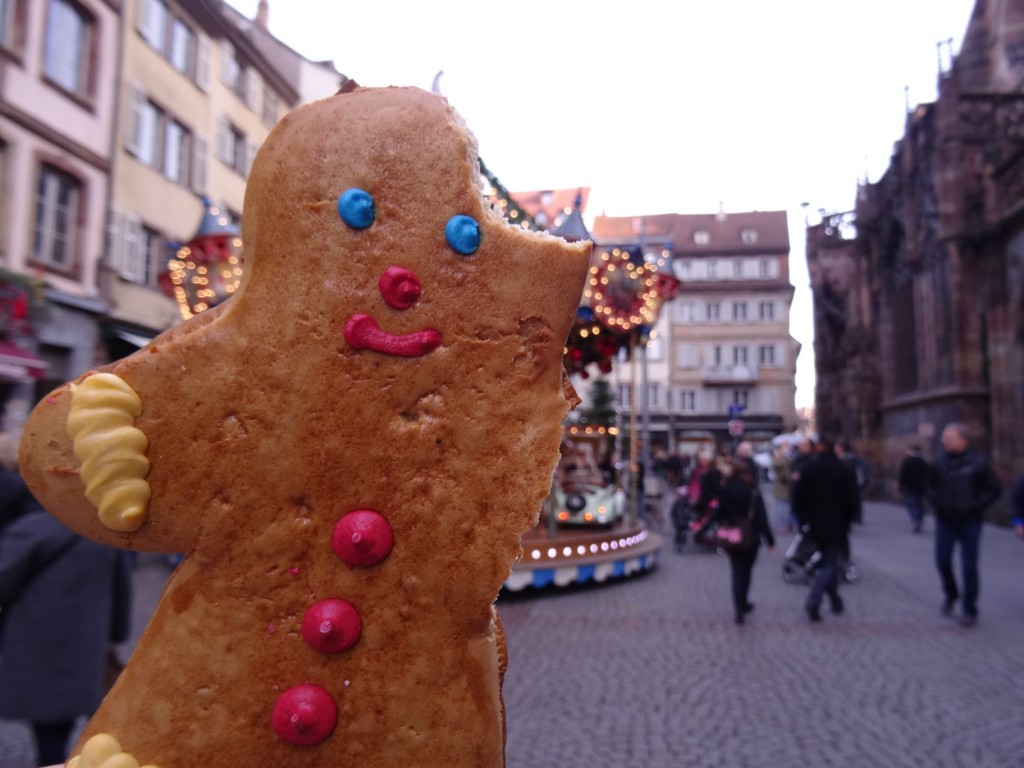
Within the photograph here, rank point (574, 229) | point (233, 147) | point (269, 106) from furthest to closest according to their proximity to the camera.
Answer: point (269, 106)
point (233, 147)
point (574, 229)

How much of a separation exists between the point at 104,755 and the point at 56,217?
15.3 meters

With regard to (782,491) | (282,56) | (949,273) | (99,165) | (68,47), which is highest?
(282,56)

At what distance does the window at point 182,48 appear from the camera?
715 inches

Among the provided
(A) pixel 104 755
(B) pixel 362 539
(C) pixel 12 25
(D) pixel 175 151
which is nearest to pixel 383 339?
(B) pixel 362 539

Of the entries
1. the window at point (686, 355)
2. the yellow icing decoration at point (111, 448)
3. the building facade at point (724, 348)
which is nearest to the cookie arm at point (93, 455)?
the yellow icing decoration at point (111, 448)

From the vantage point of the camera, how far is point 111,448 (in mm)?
1693

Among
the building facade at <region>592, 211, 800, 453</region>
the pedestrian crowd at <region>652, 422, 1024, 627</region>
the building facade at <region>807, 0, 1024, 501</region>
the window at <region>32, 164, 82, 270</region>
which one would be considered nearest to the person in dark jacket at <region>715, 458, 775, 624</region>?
the pedestrian crowd at <region>652, 422, 1024, 627</region>

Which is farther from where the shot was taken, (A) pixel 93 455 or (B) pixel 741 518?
(B) pixel 741 518

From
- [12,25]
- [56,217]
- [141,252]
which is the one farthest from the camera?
[141,252]

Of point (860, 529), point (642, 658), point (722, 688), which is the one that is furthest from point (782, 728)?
point (860, 529)

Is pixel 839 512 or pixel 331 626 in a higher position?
pixel 331 626

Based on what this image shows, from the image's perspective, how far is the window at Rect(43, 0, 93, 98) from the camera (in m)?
14.1

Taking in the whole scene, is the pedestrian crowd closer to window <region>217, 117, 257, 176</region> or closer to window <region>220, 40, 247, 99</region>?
window <region>217, 117, 257, 176</region>

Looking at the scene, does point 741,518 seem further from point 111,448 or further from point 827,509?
point 111,448
